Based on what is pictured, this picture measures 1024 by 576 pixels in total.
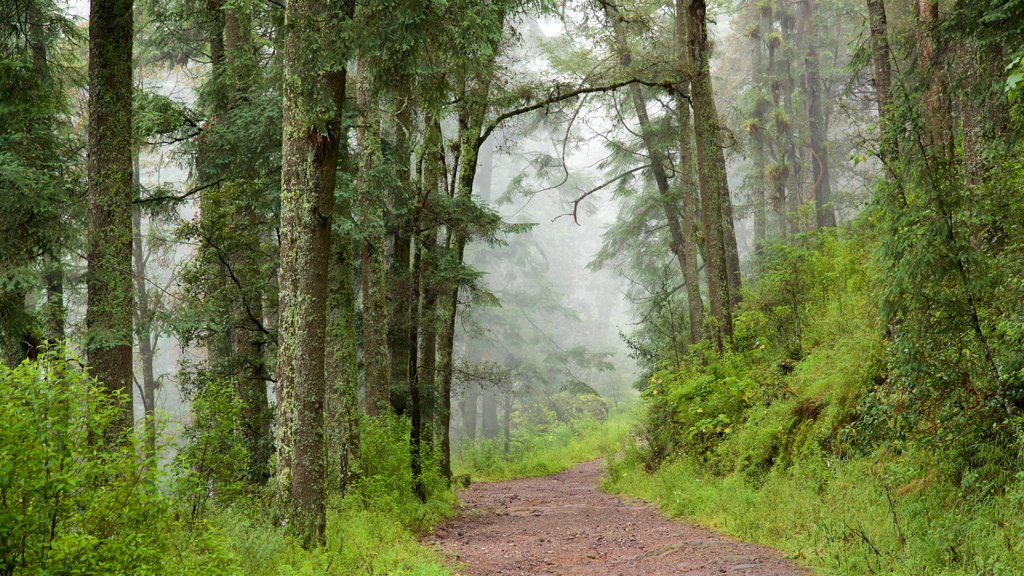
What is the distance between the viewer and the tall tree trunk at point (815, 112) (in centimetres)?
2747

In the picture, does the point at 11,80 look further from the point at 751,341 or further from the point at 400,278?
the point at 751,341

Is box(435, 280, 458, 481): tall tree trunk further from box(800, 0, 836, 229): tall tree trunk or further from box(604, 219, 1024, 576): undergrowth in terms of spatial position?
box(800, 0, 836, 229): tall tree trunk

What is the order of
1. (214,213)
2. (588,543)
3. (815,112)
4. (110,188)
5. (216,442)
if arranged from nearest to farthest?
(110,188)
(216,442)
(588,543)
(214,213)
(815,112)

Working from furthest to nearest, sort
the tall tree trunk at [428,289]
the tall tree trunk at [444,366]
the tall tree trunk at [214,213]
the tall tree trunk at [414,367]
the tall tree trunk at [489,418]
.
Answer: the tall tree trunk at [489,418] < the tall tree trunk at [444,366] < the tall tree trunk at [428,289] < the tall tree trunk at [414,367] < the tall tree trunk at [214,213]

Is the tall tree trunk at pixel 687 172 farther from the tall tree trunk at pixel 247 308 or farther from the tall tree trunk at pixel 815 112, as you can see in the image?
the tall tree trunk at pixel 815 112

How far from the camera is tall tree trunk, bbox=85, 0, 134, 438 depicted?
763 cm

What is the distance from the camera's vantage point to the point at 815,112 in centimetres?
2866

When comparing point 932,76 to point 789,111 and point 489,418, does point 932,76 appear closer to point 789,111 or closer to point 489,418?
point 789,111

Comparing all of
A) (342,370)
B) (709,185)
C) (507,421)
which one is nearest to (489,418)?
(507,421)

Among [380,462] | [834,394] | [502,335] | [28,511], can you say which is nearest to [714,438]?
[834,394]

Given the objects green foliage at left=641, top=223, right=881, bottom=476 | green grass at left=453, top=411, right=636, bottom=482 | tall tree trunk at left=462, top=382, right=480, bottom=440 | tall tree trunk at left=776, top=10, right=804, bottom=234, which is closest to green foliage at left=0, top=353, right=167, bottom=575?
green foliage at left=641, top=223, right=881, bottom=476

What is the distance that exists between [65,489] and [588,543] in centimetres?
628

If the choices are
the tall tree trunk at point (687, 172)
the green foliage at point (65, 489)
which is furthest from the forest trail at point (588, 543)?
the tall tree trunk at point (687, 172)

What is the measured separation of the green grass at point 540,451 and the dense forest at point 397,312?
16.0 ft
